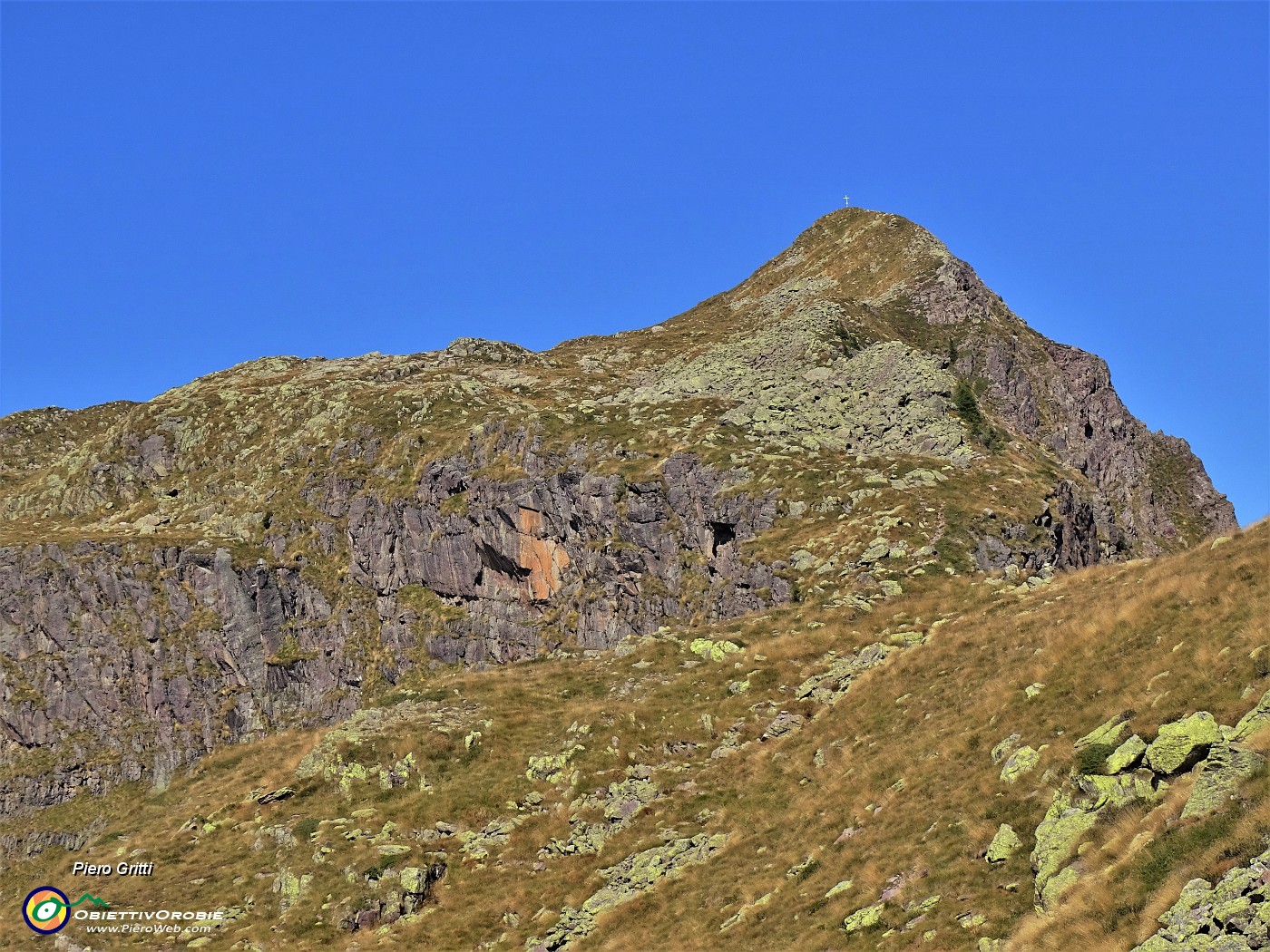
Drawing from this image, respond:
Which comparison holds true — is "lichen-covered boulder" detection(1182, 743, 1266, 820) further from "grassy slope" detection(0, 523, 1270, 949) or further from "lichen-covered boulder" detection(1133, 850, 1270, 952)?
"lichen-covered boulder" detection(1133, 850, 1270, 952)

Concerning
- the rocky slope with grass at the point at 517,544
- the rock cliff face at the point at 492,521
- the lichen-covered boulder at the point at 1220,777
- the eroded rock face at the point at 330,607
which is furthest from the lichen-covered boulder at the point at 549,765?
the lichen-covered boulder at the point at 1220,777

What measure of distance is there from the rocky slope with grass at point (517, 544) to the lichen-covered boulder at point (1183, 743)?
15.8 meters

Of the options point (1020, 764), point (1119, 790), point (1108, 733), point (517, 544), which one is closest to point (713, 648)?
point (517, 544)

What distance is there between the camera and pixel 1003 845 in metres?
23.1

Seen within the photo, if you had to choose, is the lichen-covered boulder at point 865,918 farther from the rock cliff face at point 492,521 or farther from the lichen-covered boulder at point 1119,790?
the rock cliff face at point 492,521

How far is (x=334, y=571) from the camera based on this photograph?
283ft

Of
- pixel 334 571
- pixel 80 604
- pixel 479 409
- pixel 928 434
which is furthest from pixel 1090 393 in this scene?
pixel 80 604

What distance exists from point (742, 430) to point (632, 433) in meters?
9.22

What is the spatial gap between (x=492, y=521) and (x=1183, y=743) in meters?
62.7

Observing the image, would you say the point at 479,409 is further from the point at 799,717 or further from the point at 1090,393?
the point at 1090,393

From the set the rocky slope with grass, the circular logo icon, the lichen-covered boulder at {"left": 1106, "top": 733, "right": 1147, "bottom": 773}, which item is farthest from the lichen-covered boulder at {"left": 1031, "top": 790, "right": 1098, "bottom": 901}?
the circular logo icon

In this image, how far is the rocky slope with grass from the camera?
49969 mm

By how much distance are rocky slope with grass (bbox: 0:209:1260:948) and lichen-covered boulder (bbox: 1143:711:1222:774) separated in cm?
1576

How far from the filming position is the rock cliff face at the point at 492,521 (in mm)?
68625
